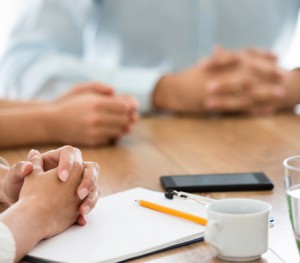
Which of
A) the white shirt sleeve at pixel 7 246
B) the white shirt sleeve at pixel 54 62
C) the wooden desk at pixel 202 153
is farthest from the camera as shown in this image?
the white shirt sleeve at pixel 54 62

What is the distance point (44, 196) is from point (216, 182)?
329 millimetres

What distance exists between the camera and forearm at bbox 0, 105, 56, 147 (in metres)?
1.59

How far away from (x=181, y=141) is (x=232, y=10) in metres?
0.79

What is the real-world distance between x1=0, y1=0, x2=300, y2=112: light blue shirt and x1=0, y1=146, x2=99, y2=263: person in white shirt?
3.16 ft

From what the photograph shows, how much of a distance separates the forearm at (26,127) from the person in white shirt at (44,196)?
0.50m

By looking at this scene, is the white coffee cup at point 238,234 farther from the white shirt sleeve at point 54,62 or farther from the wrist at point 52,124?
the white shirt sleeve at point 54,62

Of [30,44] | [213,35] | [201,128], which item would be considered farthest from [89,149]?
[213,35]

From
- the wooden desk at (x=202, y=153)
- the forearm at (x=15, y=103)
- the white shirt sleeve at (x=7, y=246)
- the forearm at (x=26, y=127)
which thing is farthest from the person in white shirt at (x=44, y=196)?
the forearm at (x=15, y=103)

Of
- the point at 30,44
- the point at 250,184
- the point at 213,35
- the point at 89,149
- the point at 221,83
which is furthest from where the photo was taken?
the point at 213,35

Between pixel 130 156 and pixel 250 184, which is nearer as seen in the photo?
pixel 250 184

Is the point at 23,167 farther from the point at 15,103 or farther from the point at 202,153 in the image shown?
the point at 15,103

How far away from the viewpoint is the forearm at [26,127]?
159 cm

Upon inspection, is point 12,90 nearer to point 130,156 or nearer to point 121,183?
point 130,156

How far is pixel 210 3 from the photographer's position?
7.25ft
